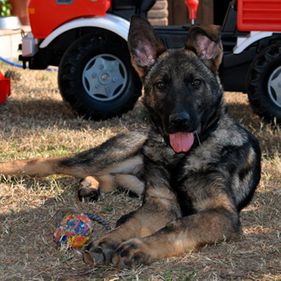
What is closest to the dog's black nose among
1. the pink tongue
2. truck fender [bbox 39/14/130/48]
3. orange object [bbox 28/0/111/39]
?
the pink tongue

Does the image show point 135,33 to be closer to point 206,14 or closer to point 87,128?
point 87,128

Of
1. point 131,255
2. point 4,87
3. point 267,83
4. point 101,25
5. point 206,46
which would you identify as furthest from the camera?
point 4,87

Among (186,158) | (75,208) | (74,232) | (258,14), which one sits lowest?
(75,208)

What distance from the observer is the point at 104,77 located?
8.03 meters

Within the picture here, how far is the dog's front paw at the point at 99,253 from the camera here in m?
3.97

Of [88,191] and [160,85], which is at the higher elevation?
[160,85]

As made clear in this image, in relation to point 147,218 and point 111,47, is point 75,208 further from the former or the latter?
point 111,47

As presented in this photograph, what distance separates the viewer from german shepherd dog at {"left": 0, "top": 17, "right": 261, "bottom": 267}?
4.14 m

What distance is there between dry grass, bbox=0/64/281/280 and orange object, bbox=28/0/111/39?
1.01 metres

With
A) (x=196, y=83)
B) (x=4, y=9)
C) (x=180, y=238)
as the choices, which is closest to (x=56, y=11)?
(x=196, y=83)

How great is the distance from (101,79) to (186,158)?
3504mm

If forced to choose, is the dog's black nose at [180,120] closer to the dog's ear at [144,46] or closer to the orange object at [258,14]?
Answer: the dog's ear at [144,46]

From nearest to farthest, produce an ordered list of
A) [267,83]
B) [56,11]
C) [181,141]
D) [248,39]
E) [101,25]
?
1. [181,141]
2. [267,83]
3. [248,39]
4. [101,25]
5. [56,11]

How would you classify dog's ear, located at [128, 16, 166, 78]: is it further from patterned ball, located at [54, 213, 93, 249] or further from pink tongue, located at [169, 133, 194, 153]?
patterned ball, located at [54, 213, 93, 249]
